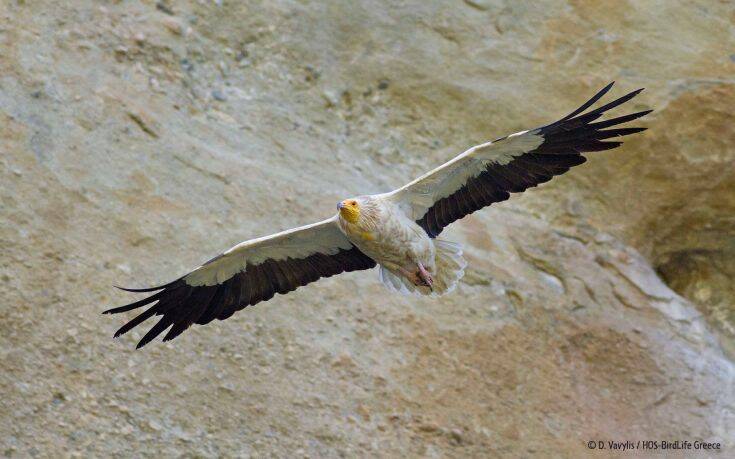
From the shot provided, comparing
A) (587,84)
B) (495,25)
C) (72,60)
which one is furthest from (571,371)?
(72,60)

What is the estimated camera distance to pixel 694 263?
9180mm

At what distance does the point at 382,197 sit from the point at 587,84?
3491 millimetres

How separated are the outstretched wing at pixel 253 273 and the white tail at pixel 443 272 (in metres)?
0.23

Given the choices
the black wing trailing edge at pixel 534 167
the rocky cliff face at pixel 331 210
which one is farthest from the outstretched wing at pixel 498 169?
the rocky cliff face at pixel 331 210

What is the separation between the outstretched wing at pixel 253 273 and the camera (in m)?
6.62

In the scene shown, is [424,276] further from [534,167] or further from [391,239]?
[534,167]

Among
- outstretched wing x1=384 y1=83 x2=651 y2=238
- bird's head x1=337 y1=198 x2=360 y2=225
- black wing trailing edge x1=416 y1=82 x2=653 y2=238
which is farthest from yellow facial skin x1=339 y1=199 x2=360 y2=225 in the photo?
black wing trailing edge x1=416 y1=82 x2=653 y2=238

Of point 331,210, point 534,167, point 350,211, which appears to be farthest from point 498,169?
point 331,210

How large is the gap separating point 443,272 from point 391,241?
0.65 meters

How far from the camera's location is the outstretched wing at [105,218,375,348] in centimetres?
662

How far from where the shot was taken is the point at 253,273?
22.5 ft

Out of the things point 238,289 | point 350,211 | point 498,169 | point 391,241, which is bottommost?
point 238,289

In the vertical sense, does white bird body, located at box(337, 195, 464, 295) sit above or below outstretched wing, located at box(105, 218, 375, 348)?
above

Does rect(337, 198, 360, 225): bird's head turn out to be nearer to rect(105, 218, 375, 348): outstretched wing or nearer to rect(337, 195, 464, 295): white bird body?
rect(337, 195, 464, 295): white bird body
